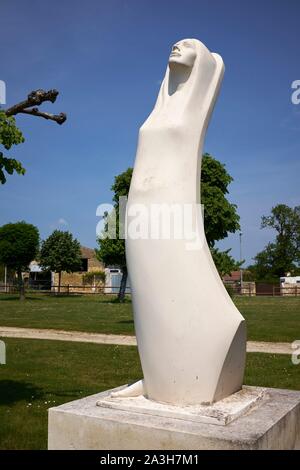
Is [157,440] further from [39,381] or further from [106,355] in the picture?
[106,355]

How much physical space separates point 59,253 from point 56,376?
3825 cm

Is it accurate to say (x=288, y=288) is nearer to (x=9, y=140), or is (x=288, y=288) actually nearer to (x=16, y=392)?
(x=16, y=392)

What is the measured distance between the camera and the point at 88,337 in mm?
16312

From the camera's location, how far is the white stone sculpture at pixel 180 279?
4.79m

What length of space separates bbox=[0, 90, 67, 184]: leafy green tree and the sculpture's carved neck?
1304 mm

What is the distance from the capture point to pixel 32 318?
2189 cm

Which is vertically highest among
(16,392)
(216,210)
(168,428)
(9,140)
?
(216,210)

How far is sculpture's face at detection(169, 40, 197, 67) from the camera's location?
534cm

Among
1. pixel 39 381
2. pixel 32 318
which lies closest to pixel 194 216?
pixel 39 381

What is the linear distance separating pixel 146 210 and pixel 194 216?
1.64 feet

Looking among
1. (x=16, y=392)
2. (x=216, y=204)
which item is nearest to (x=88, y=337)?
(x=16, y=392)

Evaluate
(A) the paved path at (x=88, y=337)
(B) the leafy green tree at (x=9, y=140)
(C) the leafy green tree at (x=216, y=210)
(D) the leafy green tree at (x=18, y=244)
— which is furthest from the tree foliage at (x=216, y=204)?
(B) the leafy green tree at (x=9, y=140)

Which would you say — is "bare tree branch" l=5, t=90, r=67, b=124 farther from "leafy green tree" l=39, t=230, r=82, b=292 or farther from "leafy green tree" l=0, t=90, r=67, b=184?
"leafy green tree" l=39, t=230, r=82, b=292

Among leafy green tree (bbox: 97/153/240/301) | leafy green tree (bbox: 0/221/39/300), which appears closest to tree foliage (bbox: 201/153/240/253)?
leafy green tree (bbox: 97/153/240/301)
